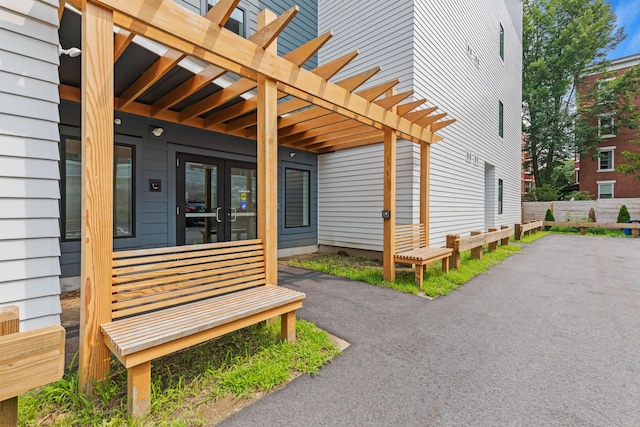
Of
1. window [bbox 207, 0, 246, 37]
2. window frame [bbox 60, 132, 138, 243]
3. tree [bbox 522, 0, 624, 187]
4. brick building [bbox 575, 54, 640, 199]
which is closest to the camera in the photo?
window frame [bbox 60, 132, 138, 243]

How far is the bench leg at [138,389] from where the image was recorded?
1750mm

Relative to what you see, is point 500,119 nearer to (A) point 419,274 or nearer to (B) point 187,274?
(A) point 419,274

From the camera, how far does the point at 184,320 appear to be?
2.07 meters

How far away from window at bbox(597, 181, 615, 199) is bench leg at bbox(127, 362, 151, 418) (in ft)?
87.0

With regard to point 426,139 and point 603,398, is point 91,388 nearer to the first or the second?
point 603,398

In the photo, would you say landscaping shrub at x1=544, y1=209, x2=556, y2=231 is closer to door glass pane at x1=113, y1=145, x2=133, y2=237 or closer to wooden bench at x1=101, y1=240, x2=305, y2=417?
wooden bench at x1=101, y1=240, x2=305, y2=417

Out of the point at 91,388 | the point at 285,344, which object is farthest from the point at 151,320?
the point at 285,344

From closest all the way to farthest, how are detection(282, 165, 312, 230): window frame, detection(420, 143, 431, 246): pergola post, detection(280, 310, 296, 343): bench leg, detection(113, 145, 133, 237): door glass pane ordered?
detection(280, 310, 296, 343): bench leg < detection(113, 145, 133, 237): door glass pane < detection(420, 143, 431, 246): pergola post < detection(282, 165, 312, 230): window frame

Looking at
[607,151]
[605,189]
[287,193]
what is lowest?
[287,193]

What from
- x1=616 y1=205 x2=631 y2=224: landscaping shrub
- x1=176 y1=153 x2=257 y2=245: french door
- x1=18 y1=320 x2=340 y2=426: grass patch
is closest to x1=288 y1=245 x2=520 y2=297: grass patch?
x1=176 y1=153 x2=257 y2=245: french door

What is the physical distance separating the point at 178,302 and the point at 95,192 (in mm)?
1033

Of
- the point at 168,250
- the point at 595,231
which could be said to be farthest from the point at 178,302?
the point at 595,231

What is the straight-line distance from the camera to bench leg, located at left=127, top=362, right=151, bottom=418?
5.74 feet

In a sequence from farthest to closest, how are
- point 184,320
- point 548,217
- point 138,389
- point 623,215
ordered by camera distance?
point 548,217, point 623,215, point 184,320, point 138,389
